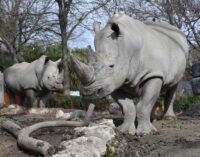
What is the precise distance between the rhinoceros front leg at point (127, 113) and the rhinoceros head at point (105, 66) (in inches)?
22.7

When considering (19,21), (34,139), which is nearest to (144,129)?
(34,139)

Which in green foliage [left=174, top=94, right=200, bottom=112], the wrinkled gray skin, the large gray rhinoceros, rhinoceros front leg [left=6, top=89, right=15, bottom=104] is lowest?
green foliage [left=174, top=94, right=200, bottom=112]

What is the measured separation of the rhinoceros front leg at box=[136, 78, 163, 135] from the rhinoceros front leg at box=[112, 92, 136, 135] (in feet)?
0.33

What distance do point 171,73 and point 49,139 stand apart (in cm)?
239

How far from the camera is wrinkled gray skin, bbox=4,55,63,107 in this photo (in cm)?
1712

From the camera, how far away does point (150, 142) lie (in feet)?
23.7

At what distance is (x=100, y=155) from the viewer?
624cm

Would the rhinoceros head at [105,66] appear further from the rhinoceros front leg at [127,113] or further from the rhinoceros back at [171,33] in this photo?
the rhinoceros back at [171,33]

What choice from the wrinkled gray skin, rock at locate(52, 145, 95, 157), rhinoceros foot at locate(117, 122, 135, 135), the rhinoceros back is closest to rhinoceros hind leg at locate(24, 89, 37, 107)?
the wrinkled gray skin

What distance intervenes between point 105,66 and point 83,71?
418 mm

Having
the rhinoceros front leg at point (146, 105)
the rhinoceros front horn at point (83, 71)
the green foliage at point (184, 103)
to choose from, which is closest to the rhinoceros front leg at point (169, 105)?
the rhinoceros front leg at point (146, 105)

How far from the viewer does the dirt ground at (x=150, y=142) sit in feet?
21.4

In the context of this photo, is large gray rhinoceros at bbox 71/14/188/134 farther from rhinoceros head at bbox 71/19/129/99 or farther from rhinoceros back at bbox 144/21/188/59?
rhinoceros back at bbox 144/21/188/59

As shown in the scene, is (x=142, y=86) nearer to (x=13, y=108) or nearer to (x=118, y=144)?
(x=118, y=144)
